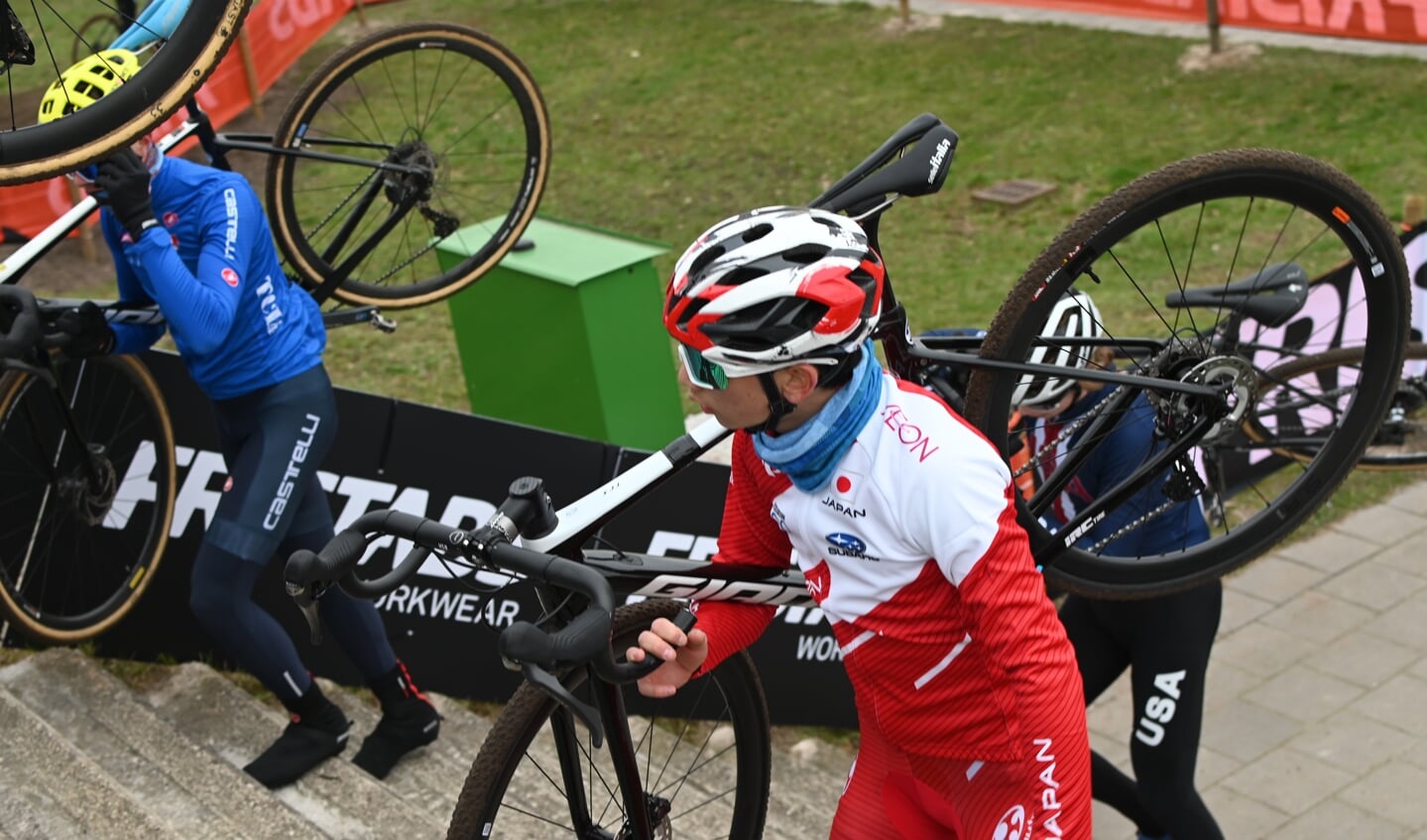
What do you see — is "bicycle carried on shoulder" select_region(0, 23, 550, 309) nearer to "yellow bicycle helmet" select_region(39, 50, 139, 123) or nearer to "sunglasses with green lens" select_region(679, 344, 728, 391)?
"yellow bicycle helmet" select_region(39, 50, 139, 123)

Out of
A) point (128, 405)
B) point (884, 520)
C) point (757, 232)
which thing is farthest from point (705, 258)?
point (128, 405)

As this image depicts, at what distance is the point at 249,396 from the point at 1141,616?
118 inches

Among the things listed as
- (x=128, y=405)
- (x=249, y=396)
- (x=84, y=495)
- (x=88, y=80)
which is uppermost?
(x=88, y=80)

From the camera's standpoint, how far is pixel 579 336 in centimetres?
725

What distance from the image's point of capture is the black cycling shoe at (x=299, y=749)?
511 centimetres

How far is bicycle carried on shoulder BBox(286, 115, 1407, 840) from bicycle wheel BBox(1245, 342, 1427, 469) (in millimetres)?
397

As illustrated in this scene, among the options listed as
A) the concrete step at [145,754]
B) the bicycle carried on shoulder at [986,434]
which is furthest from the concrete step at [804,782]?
the concrete step at [145,754]

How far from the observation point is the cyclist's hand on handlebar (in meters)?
2.95

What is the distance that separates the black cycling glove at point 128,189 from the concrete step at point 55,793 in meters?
1.58

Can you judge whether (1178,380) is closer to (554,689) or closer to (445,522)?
(554,689)

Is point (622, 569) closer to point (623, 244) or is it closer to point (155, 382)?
point (155, 382)

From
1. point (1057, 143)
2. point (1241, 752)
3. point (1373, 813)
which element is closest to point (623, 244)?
point (1241, 752)

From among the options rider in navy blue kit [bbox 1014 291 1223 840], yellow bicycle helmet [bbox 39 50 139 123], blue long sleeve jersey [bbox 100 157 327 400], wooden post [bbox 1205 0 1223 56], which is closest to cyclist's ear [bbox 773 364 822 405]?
rider in navy blue kit [bbox 1014 291 1223 840]

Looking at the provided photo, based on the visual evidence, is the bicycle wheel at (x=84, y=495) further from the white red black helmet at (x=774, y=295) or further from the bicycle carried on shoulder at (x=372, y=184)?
the white red black helmet at (x=774, y=295)
